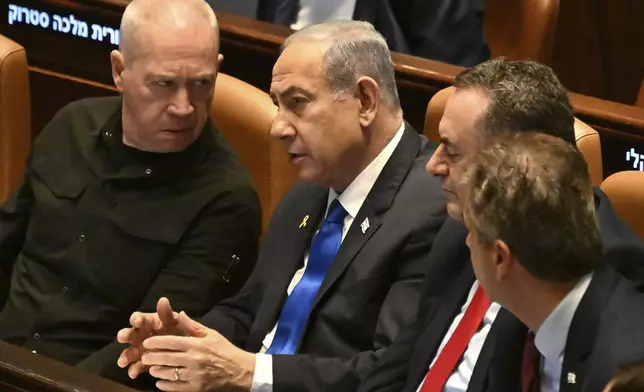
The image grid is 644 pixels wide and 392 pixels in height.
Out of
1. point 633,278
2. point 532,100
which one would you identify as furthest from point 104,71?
point 633,278

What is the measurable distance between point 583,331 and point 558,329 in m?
0.03

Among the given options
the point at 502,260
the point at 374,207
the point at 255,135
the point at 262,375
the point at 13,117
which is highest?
the point at 502,260

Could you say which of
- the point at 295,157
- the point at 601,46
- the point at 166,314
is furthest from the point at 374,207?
the point at 601,46

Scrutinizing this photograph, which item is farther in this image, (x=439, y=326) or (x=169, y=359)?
(x=169, y=359)

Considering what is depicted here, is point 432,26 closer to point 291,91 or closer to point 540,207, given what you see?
point 291,91

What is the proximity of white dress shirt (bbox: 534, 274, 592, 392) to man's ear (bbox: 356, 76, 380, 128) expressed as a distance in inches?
22.3

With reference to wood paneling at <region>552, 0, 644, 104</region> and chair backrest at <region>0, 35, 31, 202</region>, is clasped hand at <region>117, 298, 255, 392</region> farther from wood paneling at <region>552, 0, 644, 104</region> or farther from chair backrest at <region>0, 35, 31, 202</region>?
wood paneling at <region>552, 0, 644, 104</region>

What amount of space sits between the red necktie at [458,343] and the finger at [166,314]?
43 cm

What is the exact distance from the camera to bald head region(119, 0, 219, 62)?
6.78ft

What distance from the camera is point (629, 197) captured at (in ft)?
5.98

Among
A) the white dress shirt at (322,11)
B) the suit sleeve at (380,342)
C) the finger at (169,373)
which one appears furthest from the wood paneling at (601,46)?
the finger at (169,373)

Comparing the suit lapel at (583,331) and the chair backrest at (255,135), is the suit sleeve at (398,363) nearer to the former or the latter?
the suit lapel at (583,331)

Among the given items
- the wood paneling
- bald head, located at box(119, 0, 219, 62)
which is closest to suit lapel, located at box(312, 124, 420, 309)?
bald head, located at box(119, 0, 219, 62)

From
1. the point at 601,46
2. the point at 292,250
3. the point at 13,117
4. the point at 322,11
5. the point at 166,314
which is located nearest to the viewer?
the point at 166,314
